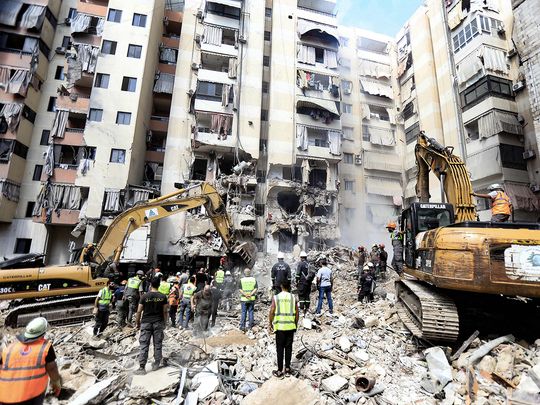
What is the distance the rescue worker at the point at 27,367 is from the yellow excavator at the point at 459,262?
5.74m

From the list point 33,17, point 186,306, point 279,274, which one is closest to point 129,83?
point 33,17

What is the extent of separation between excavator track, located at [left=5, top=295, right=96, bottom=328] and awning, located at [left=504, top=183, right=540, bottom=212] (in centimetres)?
2433

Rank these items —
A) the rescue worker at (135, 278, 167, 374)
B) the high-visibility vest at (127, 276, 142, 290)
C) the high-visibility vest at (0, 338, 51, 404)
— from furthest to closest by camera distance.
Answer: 1. the high-visibility vest at (127, 276, 142, 290)
2. the rescue worker at (135, 278, 167, 374)
3. the high-visibility vest at (0, 338, 51, 404)

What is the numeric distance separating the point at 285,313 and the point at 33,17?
101ft

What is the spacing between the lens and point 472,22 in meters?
23.3

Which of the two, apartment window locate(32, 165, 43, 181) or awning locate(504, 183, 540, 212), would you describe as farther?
apartment window locate(32, 165, 43, 181)

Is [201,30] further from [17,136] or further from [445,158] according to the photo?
[445,158]

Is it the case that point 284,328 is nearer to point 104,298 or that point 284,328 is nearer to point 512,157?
point 104,298

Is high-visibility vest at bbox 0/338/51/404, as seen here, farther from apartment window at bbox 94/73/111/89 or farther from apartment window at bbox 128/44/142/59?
apartment window at bbox 128/44/142/59

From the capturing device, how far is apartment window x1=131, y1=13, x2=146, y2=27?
24.0 meters

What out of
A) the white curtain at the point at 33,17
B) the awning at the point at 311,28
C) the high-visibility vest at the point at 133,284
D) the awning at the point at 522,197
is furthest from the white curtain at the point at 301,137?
the white curtain at the point at 33,17

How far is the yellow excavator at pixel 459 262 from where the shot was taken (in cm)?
484

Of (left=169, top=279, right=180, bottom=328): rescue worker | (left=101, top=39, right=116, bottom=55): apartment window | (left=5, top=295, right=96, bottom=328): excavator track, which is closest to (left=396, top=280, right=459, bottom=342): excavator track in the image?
(left=169, top=279, right=180, bottom=328): rescue worker

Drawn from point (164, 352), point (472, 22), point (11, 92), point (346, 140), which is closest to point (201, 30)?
point (11, 92)
